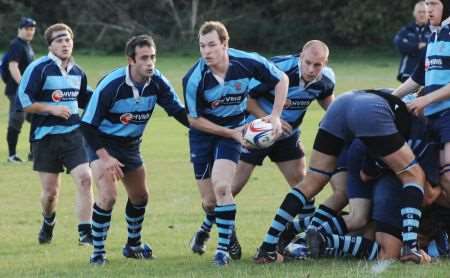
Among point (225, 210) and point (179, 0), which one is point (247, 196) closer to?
point (225, 210)

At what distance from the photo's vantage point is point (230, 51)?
879 cm

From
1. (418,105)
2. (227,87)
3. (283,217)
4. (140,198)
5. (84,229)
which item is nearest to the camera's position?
(283,217)

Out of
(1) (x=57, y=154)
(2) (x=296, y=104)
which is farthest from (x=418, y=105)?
(1) (x=57, y=154)

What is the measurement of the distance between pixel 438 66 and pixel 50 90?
12.5 feet

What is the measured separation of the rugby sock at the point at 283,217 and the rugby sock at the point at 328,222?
266 mm

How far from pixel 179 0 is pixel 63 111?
114ft

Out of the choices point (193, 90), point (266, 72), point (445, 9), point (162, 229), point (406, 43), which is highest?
point (445, 9)

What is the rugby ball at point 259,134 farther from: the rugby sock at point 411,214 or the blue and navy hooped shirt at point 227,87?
the rugby sock at point 411,214

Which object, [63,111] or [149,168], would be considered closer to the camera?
[63,111]

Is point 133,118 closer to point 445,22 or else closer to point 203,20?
point 445,22

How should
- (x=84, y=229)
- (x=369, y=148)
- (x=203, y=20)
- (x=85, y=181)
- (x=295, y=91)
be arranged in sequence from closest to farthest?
(x=369, y=148) < (x=295, y=91) < (x=84, y=229) < (x=85, y=181) < (x=203, y=20)

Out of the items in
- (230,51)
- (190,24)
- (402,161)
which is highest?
(230,51)

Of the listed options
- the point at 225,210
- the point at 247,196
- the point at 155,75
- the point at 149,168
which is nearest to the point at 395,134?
the point at 225,210

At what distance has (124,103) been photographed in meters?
8.66
